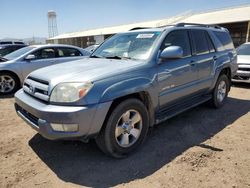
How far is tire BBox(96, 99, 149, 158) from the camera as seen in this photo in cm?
352

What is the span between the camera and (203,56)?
529 centimetres

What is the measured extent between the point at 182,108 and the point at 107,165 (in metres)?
1.87

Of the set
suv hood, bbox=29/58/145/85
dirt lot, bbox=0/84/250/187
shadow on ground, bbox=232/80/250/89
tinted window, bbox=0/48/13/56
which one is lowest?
dirt lot, bbox=0/84/250/187

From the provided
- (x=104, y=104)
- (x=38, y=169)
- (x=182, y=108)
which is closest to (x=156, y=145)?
(x=182, y=108)

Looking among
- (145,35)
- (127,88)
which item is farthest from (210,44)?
(127,88)

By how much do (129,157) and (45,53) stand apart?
20.0ft

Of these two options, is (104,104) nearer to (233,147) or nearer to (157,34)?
(157,34)

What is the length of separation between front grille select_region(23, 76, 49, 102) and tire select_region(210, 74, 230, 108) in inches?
151

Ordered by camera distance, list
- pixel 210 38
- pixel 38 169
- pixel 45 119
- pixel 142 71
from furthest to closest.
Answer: pixel 210 38 < pixel 142 71 < pixel 38 169 < pixel 45 119

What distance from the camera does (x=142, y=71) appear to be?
153 inches

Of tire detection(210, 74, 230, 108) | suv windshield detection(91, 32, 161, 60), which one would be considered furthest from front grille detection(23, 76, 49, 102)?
tire detection(210, 74, 230, 108)

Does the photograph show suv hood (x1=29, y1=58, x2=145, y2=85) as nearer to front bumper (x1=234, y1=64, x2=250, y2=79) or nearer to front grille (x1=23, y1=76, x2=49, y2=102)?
front grille (x1=23, y1=76, x2=49, y2=102)

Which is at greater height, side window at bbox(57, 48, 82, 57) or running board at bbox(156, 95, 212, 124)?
side window at bbox(57, 48, 82, 57)

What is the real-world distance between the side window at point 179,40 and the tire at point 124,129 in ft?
4.07
